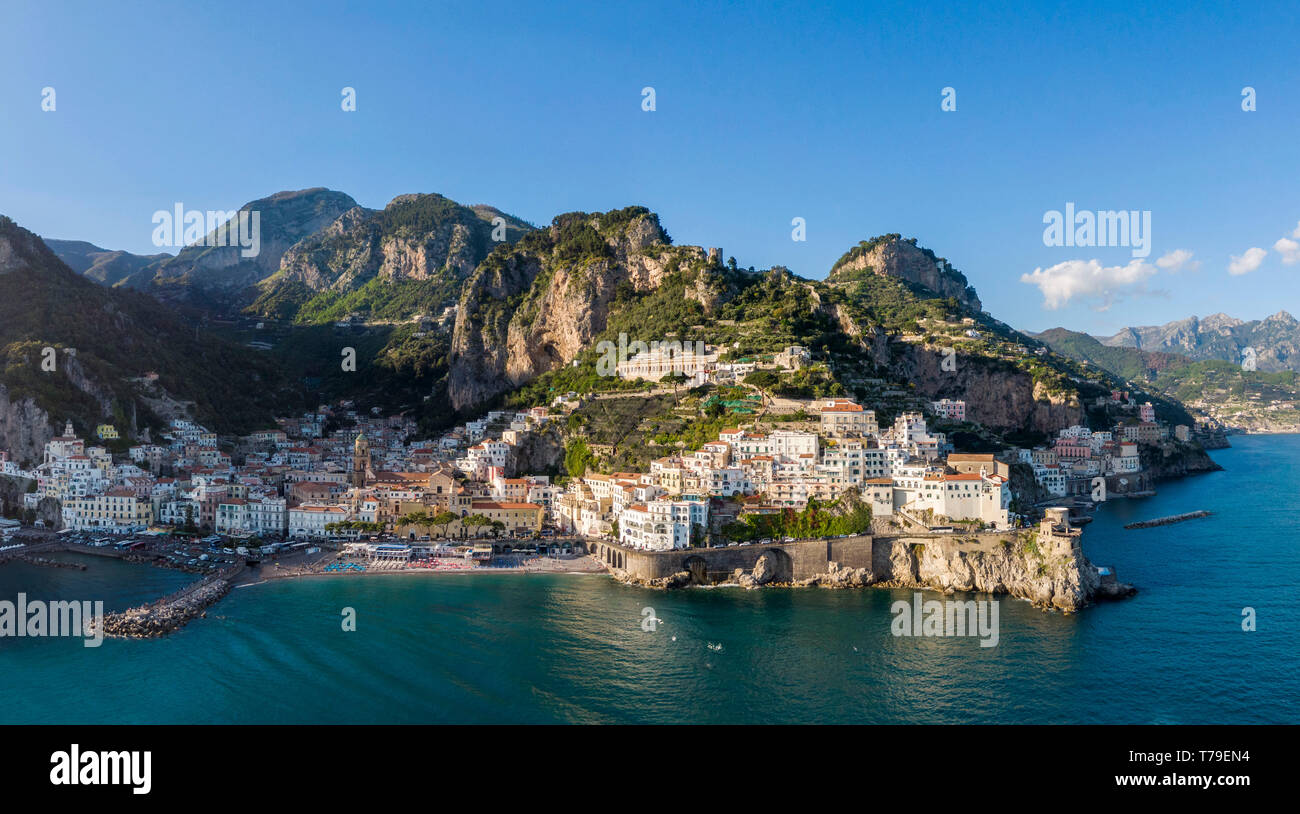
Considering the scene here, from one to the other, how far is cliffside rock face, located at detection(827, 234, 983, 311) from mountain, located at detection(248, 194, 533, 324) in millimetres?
50282

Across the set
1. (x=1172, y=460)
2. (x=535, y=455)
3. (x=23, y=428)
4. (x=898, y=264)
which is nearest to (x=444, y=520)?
(x=535, y=455)

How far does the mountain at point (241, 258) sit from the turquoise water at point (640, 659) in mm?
97957

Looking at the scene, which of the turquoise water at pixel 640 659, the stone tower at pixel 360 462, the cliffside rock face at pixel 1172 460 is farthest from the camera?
the cliffside rock face at pixel 1172 460

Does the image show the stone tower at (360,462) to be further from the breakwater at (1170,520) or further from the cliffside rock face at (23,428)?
the breakwater at (1170,520)

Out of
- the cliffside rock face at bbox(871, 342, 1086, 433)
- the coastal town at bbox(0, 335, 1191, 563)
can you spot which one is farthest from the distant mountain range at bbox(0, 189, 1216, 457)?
the coastal town at bbox(0, 335, 1191, 563)

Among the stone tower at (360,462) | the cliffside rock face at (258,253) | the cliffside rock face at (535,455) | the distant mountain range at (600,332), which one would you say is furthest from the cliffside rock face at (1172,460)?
the cliffside rock face at (258,253)

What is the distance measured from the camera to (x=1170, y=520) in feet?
148

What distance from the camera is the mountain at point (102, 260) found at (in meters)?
144

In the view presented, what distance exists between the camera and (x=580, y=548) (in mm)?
38656

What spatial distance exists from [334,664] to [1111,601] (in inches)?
1139

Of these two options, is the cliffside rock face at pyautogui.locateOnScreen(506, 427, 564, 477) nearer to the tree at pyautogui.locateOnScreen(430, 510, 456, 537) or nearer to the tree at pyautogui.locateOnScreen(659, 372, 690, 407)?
the tree at pyautogui.locateOnScreen(430, 510, 456, 537)
